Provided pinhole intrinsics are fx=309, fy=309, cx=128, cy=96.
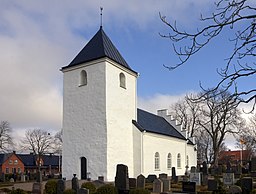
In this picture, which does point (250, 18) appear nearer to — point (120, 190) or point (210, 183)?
point (120, 190)

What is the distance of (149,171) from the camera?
79.3ft

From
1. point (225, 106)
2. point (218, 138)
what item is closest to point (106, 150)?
point (225, 106)

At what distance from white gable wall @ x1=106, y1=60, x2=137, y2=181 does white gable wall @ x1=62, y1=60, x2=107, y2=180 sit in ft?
1.38

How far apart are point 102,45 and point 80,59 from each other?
197cm

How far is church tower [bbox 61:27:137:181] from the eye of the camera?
21.2 metres

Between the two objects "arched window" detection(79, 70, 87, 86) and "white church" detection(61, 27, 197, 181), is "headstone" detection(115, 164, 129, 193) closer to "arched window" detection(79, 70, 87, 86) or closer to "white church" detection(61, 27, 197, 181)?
"white church" detection(61, 27, 197, 181)

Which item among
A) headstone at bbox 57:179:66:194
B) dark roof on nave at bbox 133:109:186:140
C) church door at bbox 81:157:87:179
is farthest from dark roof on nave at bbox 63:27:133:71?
headstone at bbox 57:179:66:194

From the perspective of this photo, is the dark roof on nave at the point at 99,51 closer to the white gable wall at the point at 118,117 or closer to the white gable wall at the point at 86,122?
the white gable wall at the point at 86,122

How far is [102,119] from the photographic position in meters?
21.4

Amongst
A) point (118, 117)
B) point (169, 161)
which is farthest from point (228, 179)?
point (169, 161)

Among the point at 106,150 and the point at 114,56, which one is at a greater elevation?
the point at 114,56

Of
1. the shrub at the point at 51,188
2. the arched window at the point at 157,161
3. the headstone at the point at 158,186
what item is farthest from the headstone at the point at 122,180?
the arched window at the point at 157,161

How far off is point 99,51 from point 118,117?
5091 millimetres

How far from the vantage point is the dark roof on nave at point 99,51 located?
22797mm
